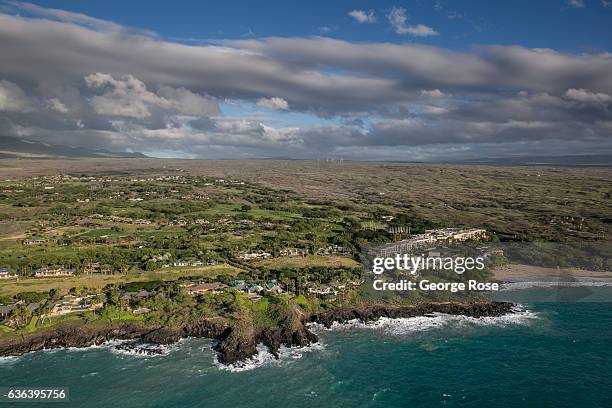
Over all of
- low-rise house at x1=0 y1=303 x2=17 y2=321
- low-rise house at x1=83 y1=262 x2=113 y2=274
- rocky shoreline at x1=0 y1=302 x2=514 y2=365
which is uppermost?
low-rise house at x1=83 y1=262 x2=113 y2=274

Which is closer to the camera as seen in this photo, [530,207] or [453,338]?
[453,338]

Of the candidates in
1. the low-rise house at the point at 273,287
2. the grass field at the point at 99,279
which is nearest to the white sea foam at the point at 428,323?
the low-rise house at the point at 273,287

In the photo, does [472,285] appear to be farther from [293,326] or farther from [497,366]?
[293,326]

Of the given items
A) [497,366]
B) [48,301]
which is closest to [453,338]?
[497,366]

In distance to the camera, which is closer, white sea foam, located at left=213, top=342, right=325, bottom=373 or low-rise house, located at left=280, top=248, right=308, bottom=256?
white sea foam, located at left=213, top=342, right=325, bottom=373

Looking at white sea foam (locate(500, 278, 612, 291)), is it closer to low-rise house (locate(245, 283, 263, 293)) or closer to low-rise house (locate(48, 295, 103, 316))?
low-rise house (locate(245, 283, 263, 293))

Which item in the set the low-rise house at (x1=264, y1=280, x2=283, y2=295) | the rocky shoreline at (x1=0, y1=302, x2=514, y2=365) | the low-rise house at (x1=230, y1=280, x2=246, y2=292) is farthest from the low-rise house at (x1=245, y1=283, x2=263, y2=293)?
the rocky shoreline at (x1=0, y1=302, x2=514, y2=365)

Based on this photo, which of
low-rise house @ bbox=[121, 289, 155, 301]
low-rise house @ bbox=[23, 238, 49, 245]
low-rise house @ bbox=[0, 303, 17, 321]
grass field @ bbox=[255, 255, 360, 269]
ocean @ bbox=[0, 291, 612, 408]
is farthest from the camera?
low-rise house @ bbox=[23, 238, 49, 245]
